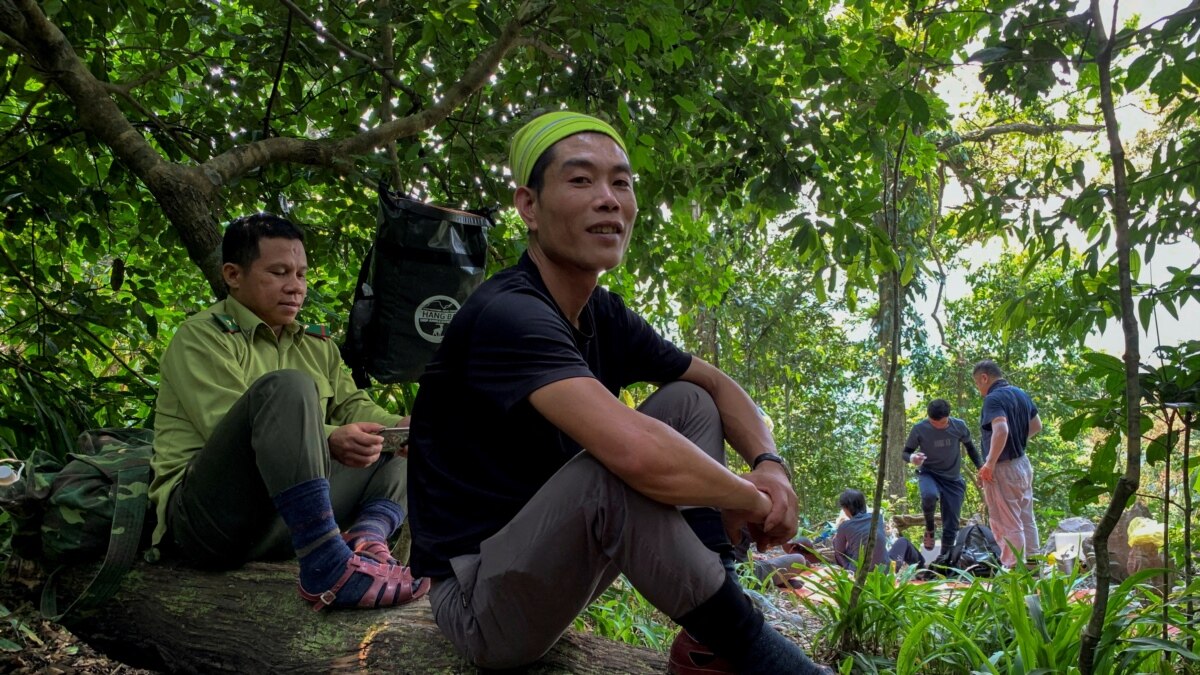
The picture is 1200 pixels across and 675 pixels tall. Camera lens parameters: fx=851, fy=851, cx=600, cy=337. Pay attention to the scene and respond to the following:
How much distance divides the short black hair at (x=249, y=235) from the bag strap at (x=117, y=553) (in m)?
0.73

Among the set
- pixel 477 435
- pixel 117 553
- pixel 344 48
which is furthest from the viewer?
pixel 344 48

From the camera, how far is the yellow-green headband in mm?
1924

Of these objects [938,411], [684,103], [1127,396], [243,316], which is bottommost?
[243,316]

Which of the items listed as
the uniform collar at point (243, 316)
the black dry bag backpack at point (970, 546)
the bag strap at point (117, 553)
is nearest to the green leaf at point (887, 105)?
the uniform collar at point (243, 316)

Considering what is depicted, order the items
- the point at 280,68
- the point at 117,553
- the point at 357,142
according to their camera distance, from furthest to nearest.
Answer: the point at 357,142 → the point at 280,68 → the point at 117,553

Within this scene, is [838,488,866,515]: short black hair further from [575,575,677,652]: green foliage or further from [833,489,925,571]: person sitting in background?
[575,575,677,652]: green foliage

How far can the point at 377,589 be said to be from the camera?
7.20 ft

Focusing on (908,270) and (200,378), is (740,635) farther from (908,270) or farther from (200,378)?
(908,270)

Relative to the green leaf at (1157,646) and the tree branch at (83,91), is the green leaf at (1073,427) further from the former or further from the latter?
the tree branch at (83,91)

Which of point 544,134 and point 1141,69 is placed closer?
point 544,134

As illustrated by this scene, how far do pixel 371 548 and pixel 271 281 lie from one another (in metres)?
0.92

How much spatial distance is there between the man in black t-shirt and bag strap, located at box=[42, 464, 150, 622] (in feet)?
3.63

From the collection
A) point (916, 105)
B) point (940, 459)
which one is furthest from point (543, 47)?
point (940, 459)

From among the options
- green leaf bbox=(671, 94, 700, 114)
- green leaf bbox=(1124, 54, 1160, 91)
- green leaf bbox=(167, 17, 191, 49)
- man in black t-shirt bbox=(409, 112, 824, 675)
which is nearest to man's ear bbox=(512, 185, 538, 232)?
man in black t-shirt bbox=(409, 112, 824, 675)
